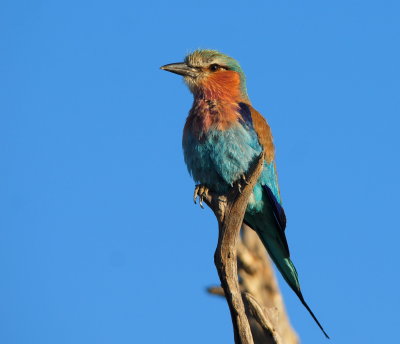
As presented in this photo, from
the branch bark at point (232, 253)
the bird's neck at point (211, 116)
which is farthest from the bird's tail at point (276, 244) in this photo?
the branch bark at point (232, 253)

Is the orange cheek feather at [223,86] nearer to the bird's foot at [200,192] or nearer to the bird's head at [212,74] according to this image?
the bird's head at [212,74]

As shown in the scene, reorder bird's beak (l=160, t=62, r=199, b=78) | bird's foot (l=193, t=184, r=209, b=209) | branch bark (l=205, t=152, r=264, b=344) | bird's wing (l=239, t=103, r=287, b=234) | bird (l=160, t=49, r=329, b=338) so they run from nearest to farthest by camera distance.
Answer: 1. branch bark (l=205, t=152, r=264, b=344)
2. bird's foot (l=193, t=184, r=209, b=209)
3. bird (l=160, t=49, r=329, b=338)
4. bird's wing (l=239, t=103, r=287, b=234)
5. bird's beak (l=160, t=62, r=199, b=78)

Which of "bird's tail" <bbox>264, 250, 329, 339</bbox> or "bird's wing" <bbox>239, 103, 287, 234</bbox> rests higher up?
"bird's wing" <bbox>239, 103, 287, 234</bbox>

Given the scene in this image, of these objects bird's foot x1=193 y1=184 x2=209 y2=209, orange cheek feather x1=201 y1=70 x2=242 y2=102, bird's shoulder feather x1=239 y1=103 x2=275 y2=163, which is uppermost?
orange cheek feather x1=201 y1=70 x2=242 y2=102

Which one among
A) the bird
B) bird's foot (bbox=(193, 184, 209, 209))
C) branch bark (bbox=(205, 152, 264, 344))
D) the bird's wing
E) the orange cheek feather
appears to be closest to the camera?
branch bark (bbox=(205, 152, 264, 344))

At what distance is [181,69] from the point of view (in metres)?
6.45

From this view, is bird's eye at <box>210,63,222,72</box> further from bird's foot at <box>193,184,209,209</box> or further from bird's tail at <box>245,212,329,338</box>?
bird's tail at <box>245,212,329,338</box>

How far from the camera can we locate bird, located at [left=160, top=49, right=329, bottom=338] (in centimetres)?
553

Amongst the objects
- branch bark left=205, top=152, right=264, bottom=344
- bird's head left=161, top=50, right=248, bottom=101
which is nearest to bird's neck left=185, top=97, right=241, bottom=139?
bird's head left=161, top=50, right=248, bottom=101

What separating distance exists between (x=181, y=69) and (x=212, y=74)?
1.03 ft

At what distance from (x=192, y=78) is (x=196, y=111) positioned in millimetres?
541

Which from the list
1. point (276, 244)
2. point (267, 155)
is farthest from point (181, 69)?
point (276, 244)

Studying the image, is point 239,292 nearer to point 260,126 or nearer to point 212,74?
point 260,126

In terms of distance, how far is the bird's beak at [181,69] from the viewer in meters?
6.39
